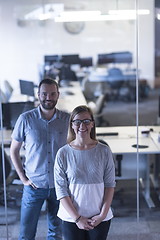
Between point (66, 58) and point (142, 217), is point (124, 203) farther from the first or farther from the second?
point (66, 58)

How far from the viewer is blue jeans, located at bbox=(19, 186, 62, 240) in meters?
3.82

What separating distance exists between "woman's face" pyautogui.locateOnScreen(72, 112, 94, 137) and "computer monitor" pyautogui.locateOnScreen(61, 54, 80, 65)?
7.12 meters

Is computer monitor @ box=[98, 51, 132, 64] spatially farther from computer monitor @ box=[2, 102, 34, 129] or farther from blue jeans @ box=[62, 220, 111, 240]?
blue jeans @ box=[62, 220, 111, 240]

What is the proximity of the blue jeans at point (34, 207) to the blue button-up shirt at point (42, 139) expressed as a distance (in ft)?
0.28

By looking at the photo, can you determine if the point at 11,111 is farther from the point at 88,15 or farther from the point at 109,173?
the point at 88,15

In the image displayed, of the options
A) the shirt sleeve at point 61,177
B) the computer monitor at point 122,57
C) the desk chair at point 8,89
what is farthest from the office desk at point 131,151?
the computer monitor at point 122,57

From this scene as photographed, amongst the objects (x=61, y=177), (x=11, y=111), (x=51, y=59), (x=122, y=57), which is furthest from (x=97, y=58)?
(x=61, y=177)

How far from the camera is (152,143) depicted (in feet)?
18.8

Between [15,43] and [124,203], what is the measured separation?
17.5 feet

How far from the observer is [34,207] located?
385cm

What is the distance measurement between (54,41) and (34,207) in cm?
703

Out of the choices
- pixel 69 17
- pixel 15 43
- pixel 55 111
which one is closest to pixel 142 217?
pixel 55 111

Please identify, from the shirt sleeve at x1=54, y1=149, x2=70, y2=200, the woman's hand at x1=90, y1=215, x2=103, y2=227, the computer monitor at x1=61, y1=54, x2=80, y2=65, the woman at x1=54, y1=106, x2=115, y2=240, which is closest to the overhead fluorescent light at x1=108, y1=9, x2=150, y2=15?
the computer monitor at x1=61, y1=54, x2=80, y2=65

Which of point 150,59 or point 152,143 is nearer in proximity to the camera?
point 152,143
